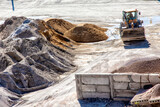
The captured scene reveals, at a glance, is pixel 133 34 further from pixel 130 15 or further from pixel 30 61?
pixel 30 61

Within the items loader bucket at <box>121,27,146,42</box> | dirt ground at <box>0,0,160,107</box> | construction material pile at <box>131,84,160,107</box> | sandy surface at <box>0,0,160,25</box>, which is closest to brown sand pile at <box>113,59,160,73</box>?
dirt ground at <box>0,0,160,107</box>

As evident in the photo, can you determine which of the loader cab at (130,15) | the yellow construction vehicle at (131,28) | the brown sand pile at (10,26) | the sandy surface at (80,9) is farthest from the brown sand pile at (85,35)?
the sandy surface at (80,9)

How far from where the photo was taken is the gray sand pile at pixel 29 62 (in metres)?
11.3

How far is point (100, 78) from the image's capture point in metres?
7.79

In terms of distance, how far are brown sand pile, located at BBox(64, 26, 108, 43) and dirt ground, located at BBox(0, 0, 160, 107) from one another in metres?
0.81

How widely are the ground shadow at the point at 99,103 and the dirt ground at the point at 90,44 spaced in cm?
19

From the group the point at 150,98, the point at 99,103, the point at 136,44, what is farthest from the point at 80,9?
the point at 150,98

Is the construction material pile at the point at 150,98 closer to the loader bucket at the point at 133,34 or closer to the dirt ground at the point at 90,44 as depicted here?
the dirt ground at the point at 90,44

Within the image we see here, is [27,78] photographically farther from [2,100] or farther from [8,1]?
[8,1]

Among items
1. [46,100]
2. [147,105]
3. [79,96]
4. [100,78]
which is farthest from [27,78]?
[147,105]

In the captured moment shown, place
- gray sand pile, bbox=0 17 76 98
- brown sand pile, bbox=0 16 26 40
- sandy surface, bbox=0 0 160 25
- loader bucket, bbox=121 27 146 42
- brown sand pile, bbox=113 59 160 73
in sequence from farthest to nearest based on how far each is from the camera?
sandy surface, bbox=0 0 160 25
brown sand pile, bbox=0 16 26 40
loader bucket, bbox=121 27 146 42
gray sand pile, bbox=0 17 76 98
brown sand pile, bbox=113 59 160 73

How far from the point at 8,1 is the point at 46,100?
Answer: 3062cm

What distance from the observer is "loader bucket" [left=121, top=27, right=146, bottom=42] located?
1650 cm

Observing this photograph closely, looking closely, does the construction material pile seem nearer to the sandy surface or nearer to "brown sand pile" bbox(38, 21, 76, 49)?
"brown sand pile" bbox(38, 21, 76, 49)
